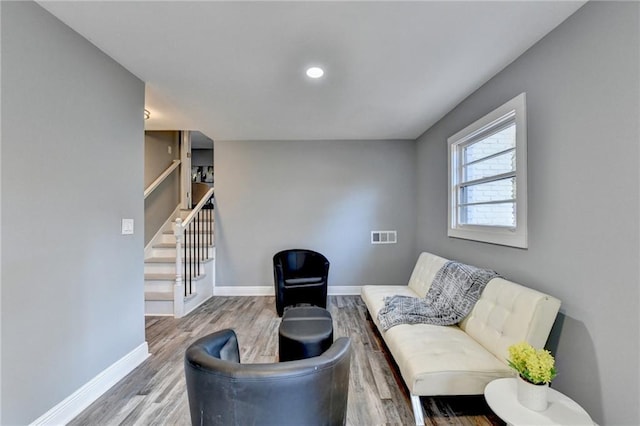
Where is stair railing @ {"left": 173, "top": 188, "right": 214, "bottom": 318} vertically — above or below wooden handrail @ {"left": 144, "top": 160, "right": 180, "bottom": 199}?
below

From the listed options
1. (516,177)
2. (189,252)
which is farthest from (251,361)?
(516,177)

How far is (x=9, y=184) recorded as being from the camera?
1471mm

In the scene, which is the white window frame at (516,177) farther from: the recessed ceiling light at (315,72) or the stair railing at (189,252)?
the stair railing at (189,252)

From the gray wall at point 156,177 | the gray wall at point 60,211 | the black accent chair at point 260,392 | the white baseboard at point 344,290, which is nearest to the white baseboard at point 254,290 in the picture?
the white baseboard at point 344,290

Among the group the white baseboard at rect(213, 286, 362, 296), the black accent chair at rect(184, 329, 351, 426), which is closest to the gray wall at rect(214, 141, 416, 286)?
the white baseboard at rect(213, 286, 362, 296)

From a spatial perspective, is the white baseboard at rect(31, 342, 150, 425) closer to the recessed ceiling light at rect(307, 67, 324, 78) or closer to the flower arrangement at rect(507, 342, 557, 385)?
the flower arrangement at rect(507, 342, 557, 385)

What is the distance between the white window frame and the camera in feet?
6.84

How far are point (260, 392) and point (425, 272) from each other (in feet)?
8.70

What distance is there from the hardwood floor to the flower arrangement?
→ 681mm

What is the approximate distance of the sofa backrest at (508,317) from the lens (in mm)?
1649

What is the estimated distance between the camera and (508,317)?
1832 millimetres

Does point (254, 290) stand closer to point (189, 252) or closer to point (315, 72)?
point (189, 252)

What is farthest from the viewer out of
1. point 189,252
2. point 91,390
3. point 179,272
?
point 189,252

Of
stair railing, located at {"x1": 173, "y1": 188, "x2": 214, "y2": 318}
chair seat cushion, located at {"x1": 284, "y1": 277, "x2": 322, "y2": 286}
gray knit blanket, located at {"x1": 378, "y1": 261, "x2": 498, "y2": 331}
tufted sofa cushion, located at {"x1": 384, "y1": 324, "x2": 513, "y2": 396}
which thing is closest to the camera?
tufted sofa cushion, located at {"x1": 384, "y1": 324, "x2": 513, "y2": 396}
